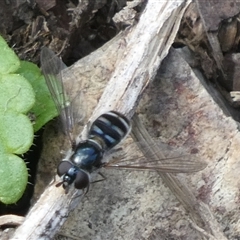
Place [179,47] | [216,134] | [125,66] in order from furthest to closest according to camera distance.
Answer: [179,47]
[216,134]
[125,66]

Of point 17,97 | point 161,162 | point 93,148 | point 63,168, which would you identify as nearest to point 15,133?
point 17,97

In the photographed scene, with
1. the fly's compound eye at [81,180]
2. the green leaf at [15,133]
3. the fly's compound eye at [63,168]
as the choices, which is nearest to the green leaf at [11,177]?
the green leaf at [15,133]

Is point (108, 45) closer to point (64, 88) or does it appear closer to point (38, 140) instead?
point (64, 88)

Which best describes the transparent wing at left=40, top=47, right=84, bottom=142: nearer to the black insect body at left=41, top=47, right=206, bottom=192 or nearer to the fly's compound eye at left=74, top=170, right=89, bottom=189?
the black insect body at left=41, top=47, right=206, bottom=192

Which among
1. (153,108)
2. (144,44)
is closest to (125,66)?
(144,44)

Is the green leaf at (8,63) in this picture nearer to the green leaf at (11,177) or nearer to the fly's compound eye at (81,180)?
the green leaf at (11,177)

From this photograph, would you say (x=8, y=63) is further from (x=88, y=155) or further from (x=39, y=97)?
(x=88, y=155)

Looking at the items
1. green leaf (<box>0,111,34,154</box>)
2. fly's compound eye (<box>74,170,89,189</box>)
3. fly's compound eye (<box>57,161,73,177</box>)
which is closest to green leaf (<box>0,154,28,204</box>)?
green leaf (<box>0,111,34,154</box>)
